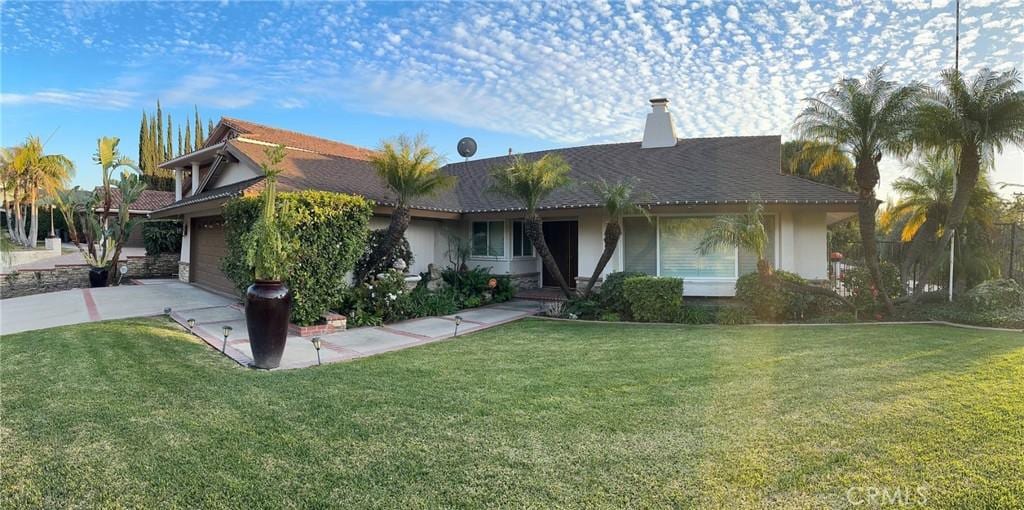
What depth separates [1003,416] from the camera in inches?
173

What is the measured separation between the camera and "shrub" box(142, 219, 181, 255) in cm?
2116

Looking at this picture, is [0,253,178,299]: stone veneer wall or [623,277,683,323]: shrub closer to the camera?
[623,277,683,323]: shrub

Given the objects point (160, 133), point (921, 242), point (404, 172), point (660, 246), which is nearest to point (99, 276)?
point (404, 172)

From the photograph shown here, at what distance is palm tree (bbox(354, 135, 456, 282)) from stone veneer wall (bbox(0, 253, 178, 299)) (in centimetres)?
1402

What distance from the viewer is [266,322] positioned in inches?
263

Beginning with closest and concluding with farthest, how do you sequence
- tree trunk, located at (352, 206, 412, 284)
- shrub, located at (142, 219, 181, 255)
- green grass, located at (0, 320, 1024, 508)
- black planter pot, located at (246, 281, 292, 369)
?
green grass, located at (0, 320, 1024, 508), black planter pot, located at (246, 281, 292, 369), tree trunk, located at (352, 206, 412, 284), shrub, located at (142, 219, 181, 255)

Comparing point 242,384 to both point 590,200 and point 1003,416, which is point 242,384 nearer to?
point 1003,416

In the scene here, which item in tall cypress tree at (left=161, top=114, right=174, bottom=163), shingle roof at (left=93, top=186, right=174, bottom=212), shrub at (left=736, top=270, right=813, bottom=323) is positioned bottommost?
shrub at (left=736, top=270, right=813, bottom=323)

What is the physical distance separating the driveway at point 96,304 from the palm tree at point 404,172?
523cm

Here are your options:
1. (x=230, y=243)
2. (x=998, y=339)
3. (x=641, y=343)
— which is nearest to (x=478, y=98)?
(x=230, y=243)

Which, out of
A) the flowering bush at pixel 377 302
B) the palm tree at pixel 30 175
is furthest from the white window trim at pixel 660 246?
the palm tree at pixel 30 175

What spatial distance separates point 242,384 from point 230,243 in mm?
6171

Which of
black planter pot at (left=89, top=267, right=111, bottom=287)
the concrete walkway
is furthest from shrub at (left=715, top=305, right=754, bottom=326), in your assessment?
black planter pot at (left=89, top=267, right=111, bottom=287)

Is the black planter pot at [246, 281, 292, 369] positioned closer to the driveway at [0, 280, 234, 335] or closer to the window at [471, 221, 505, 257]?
the driveway at [0, 280, 234, 335]
